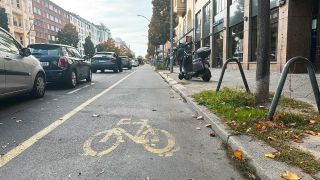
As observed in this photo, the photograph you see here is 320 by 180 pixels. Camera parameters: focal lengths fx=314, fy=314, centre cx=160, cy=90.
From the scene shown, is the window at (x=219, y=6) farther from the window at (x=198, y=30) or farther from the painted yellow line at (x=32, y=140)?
the painted yellow line at (x=32, y=140)

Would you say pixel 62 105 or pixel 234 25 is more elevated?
pixel 234 25

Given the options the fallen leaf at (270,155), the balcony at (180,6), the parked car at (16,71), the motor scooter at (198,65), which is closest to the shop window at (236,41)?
the motor scooter at (198,65)

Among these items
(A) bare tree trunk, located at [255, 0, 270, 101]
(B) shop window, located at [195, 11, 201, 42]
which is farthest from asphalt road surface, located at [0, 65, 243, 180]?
(B) shop window, located at [195, 11, 201, 42]

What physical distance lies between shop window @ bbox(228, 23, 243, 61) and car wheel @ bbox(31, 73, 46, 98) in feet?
53.7

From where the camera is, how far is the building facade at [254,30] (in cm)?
1460

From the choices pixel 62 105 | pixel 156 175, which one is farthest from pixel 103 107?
pixel 156 175

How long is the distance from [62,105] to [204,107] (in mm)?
3349

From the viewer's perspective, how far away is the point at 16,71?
7180 mm

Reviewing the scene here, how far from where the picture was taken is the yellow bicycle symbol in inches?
154

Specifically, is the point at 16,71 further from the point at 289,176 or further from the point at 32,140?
the point at 289,176

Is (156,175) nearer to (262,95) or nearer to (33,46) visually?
(262,95)

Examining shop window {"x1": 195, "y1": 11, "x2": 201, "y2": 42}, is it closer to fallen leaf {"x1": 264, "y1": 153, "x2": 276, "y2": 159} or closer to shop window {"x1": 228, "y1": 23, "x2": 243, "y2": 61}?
shop window {"x1": 228, "y1": 23, "x2": 243, "y2": 61}

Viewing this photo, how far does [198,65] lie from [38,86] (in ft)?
22.4

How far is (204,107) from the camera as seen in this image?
21.3ft
